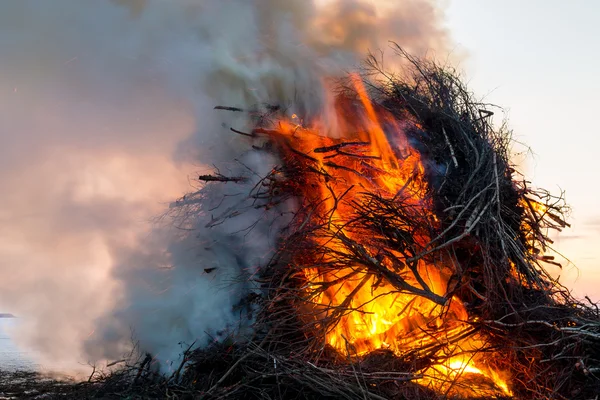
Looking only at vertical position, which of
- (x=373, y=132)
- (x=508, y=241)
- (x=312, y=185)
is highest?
(x=373, y=132)

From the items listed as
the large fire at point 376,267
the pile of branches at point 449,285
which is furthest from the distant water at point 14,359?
the large fire at point 376,267

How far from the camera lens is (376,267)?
739cm

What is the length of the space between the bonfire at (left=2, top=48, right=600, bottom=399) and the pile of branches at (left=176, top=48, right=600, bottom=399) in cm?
3

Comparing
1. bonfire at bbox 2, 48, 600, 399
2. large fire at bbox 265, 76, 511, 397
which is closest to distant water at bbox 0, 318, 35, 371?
bonfire at bbox 2, 48, 600, 399

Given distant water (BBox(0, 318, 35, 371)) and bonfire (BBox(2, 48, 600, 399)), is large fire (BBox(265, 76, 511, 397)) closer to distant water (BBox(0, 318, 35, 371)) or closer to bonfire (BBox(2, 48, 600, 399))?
bonfire (BBox(2, 48, 600, 399))

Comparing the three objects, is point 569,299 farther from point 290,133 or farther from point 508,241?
point 290,133

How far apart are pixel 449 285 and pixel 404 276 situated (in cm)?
81

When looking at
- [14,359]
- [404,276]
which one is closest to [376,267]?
[404,276]

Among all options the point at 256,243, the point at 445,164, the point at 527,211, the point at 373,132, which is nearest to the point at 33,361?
the point at 256,243

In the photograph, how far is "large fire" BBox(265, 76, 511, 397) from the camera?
745 cm

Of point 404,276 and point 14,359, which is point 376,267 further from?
point 14,359

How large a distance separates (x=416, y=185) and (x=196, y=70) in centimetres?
627

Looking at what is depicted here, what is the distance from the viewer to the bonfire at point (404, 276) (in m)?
6.78

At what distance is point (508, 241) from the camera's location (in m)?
7.95
